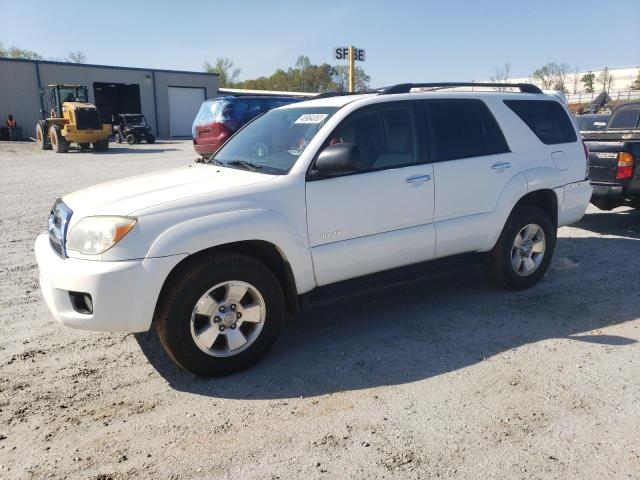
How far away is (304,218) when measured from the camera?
3721 millimetres

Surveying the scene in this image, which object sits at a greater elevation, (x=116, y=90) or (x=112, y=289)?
(x=116, y=90)

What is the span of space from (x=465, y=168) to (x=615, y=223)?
16.6 feet

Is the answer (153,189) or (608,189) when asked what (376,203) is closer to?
(153,189)

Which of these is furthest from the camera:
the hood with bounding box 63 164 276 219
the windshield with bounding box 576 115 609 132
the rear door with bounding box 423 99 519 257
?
the windshield with bounding box 576 115 609 132

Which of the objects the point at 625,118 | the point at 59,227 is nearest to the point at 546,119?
the point at 59,227

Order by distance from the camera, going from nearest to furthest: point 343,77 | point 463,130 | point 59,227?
point 59,227 → point 463,130 → point 343,77

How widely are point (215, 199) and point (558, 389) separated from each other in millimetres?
2550

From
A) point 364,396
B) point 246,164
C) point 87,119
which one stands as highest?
point 87,119

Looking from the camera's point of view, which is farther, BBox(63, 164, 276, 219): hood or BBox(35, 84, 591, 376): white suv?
BBox(63, 164, 276, 219): hood

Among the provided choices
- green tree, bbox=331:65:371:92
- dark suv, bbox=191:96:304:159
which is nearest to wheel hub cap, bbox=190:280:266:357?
dark suv, bbox=191:96:304:159

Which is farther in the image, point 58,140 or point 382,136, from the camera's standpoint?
point 58,140

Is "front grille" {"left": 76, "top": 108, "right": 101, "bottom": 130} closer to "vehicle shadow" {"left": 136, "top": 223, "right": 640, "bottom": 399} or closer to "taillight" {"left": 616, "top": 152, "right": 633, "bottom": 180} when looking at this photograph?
"vehicle shadow" {"left": 136, "top": 223, "right": 640, "bottom": 399}

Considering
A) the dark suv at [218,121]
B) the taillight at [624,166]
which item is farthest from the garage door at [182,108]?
the taillight at [624,166]

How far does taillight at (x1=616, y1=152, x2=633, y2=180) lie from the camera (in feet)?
23.2
